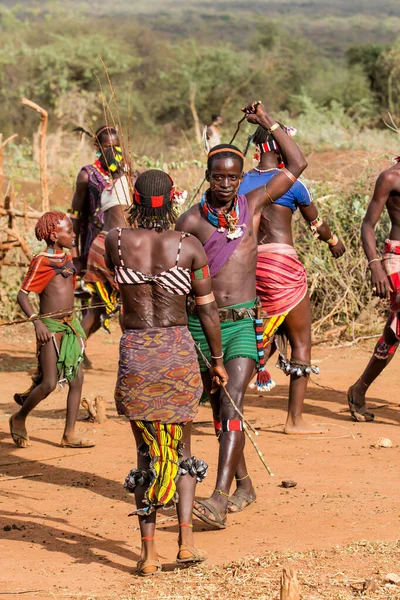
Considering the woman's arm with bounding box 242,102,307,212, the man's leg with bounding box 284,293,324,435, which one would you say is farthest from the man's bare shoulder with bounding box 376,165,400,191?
the woman's arm with bounding box 242,102,307,212

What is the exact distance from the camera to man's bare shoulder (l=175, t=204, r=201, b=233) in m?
5.32

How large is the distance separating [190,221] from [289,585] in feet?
7.22

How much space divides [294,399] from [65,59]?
76.7 ft

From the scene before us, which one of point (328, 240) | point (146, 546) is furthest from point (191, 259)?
point (328, 240)

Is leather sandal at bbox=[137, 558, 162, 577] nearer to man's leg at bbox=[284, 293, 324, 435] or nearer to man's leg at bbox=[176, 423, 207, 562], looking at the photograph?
man's leg at bbox=[176, 423, 207, 562]

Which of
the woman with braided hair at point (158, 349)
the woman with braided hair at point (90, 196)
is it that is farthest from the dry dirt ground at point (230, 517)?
the woman with braided hair at point (90, 196)

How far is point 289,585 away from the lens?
369 cm

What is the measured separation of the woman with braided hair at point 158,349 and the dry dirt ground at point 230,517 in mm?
308

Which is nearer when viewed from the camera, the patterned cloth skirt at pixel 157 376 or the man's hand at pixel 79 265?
the patterned cloth skirt at pixel 157 376

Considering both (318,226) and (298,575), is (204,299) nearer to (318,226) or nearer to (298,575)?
(298,575)

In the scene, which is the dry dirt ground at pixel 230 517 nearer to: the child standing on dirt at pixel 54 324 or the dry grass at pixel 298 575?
the dry grass at pixel 298 575

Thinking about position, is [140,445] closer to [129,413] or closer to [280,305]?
[129,413]

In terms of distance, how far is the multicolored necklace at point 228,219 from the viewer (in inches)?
207

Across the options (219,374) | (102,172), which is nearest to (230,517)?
(219,374)
